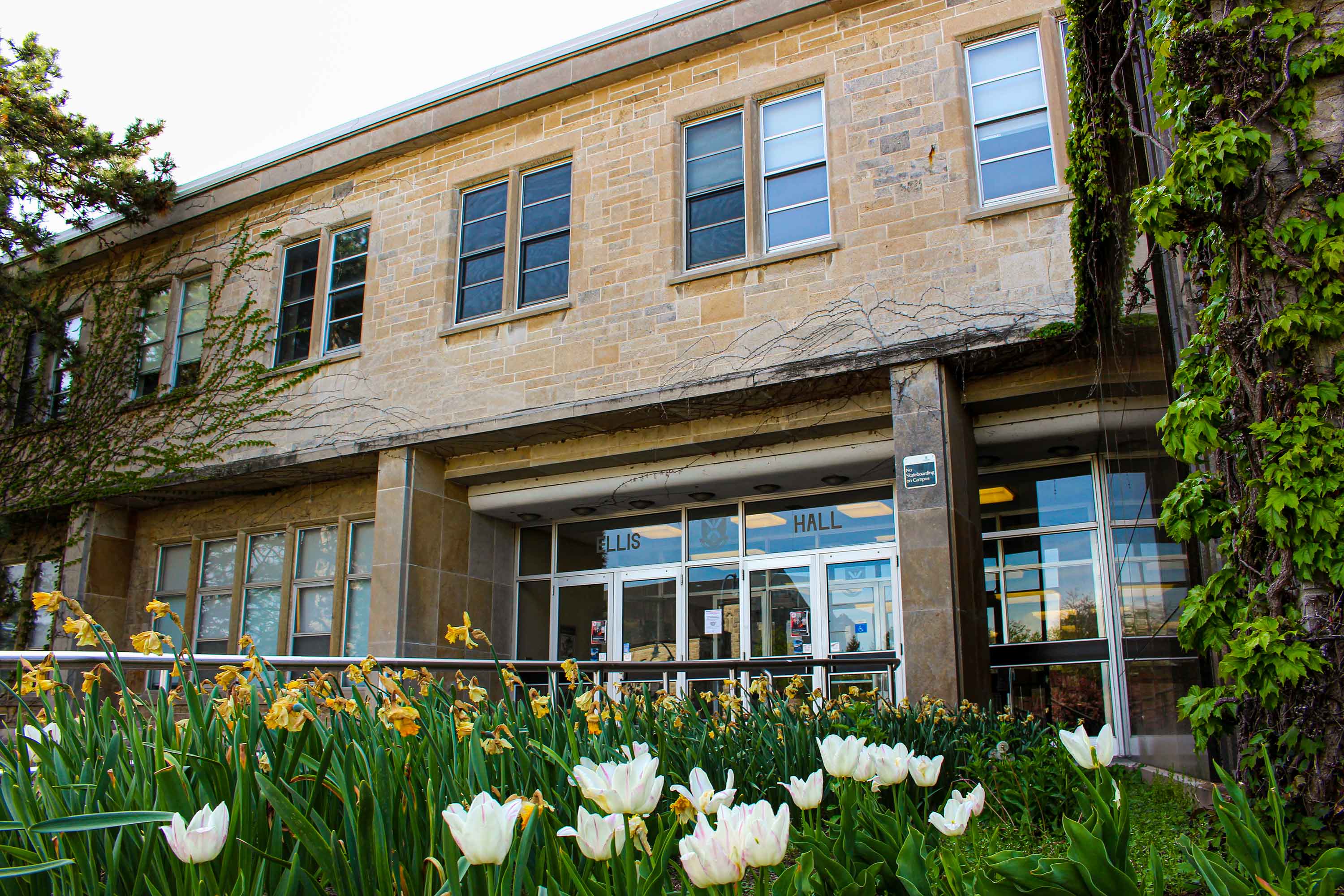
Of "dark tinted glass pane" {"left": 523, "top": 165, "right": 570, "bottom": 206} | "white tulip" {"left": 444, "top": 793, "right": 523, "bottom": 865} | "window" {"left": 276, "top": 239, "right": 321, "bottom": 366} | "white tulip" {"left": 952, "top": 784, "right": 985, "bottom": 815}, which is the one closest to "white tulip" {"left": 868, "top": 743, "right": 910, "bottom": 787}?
"white tulip" {"left": 952, "top": 784, "right": 985, "bottom": 815}

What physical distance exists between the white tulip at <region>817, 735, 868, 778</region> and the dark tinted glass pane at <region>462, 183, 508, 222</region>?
424 inches

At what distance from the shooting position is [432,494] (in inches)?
463

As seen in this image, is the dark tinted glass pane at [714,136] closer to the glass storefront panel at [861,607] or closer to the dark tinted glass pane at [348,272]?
the dark tinted glass pane at [348,272]

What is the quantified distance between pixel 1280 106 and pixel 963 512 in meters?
5.94

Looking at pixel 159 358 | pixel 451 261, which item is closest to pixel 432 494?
pixel 451 261

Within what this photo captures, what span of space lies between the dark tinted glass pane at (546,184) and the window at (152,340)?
617 cm

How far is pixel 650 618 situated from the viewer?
1166cm

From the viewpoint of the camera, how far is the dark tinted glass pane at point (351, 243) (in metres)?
12.9

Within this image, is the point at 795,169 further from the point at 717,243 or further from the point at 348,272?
the point at 348,272

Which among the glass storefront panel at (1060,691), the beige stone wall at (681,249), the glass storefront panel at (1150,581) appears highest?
the beige stone wall at (681,249)

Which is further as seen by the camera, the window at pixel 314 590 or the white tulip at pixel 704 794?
the window at pixel 314 590

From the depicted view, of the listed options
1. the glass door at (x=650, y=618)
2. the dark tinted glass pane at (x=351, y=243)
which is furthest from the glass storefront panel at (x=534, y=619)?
the dark tinted glass pane at (x=351, y=243)

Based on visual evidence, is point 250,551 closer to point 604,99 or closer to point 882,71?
point 604,99

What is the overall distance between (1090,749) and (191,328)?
14695 mm
